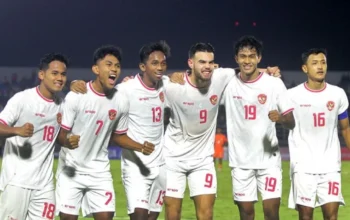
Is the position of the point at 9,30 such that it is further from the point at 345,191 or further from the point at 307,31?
the point at 345,191

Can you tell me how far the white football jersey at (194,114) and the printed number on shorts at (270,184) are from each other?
0.69 m

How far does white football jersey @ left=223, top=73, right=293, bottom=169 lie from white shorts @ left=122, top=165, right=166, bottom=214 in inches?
33.0

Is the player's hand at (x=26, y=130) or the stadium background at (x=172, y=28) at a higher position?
the stadium background at (x=172, y=28)

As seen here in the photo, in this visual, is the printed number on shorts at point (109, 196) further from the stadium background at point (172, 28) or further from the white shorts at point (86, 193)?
the stadium background at point (172, 28)

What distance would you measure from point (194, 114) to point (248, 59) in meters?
0.82

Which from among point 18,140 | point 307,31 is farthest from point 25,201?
point 307,31

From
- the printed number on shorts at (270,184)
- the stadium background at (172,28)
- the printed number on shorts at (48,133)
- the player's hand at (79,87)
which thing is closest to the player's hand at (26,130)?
the printed number on shorts at (48,133)

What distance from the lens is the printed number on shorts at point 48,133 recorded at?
6965 millimetres

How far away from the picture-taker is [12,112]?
677cm

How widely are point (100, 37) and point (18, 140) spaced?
27.5 meters

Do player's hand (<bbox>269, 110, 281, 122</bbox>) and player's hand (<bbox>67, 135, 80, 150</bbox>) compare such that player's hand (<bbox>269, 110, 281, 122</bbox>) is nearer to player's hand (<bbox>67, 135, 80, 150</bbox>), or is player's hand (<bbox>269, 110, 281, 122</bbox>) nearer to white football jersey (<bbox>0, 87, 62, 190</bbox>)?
player's hand (<bbox>67, 135, 80, 150</bbox>)

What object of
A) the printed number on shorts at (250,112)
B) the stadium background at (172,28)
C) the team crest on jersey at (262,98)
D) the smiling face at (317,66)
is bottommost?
the printed number on shorts at (250,112)

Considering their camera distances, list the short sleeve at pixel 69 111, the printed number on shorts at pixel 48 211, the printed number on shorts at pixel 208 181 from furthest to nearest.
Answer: the printed number on shorts at pixel 208 181, the short sleeve at pixel 69 111, the printed number on shorts at pixel 48 211

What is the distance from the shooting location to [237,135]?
318 inches
